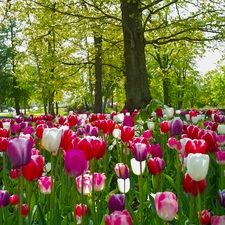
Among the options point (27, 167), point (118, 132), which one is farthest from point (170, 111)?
point (27, 167)

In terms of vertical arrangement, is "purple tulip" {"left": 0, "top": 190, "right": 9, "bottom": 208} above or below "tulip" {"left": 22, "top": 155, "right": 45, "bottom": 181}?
below

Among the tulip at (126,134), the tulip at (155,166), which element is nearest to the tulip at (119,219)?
the tulip at (155,166)

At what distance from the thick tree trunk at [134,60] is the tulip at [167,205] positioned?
10031 millimetres

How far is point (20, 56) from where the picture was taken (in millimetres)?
15578

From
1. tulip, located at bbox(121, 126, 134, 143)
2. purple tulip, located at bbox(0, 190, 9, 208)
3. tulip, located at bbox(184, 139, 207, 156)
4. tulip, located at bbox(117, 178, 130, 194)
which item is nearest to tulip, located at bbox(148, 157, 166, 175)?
tulip, located at bbox(117, 178, 130, 194)

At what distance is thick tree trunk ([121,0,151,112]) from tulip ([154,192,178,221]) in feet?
32.9

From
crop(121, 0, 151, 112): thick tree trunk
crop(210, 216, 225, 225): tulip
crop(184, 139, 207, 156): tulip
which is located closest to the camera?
crop(210, 216, 225, 225): tulip

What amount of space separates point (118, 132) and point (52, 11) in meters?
9.56

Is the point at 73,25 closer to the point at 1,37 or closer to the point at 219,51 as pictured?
the point at 219,51

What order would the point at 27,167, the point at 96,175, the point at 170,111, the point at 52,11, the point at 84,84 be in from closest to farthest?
1. the point at 27,167
2. the point at 96,175
3. the point at 170,111
4. the point at 52,11
5. the point at 84,84

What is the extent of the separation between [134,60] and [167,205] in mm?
10637

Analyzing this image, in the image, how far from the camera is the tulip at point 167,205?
5.21ft

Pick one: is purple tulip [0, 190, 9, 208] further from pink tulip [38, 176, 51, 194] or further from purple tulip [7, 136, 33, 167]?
pink tulip [38, 176, 51, 194]

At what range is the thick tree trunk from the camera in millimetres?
11727
